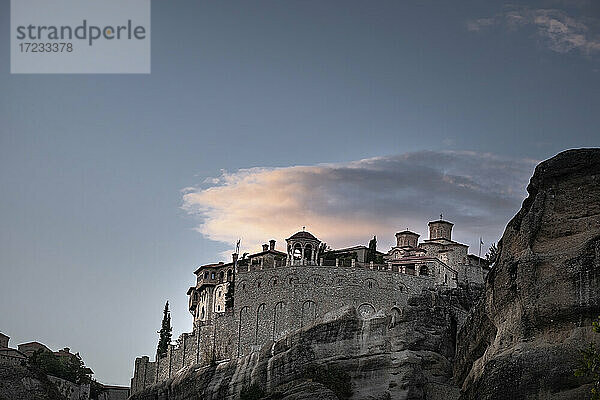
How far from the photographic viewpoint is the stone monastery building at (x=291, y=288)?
70.6 metres

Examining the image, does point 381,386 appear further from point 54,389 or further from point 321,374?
point 54,389

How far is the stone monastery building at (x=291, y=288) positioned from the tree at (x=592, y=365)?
33.3 meters

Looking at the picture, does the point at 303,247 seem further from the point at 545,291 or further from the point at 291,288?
the point at 545,291

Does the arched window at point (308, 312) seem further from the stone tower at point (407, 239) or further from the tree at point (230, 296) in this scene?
the stone tower at point (407, 239)

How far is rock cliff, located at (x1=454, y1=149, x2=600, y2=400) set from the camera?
34.8 meters

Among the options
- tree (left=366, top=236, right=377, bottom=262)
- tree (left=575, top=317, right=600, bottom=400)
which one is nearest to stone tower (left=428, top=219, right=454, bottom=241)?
tree (left=366, top=236, right=377, bottom=262)

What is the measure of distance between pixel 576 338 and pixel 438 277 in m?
40.7

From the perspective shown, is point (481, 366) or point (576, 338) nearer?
point (576, 338)

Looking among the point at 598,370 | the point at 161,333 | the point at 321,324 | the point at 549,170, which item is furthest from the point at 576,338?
the point at 161,333

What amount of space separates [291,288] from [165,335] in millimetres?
19727

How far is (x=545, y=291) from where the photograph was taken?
36.5 meters

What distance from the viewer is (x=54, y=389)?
83.2 m

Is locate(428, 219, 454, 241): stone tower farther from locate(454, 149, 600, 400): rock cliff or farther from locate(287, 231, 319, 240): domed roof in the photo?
locate(454, 149, 600, 400): rock cliff

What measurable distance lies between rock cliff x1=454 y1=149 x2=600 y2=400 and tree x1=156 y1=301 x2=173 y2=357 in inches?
1822
